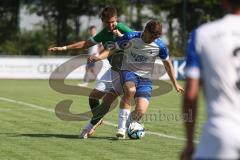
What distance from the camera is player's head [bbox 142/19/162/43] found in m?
10.3

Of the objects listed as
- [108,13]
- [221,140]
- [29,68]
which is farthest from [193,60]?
[29,68]

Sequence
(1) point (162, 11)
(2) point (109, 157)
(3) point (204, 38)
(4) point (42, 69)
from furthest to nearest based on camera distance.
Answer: (1) point (162, 11) < (4) point (42, 69) < (2) point (109, 157) < (3) point (204, 38)

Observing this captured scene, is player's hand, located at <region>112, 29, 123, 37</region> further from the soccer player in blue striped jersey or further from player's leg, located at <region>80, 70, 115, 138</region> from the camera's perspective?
player's leg, located at <region>80, 70, 115, 138</region>

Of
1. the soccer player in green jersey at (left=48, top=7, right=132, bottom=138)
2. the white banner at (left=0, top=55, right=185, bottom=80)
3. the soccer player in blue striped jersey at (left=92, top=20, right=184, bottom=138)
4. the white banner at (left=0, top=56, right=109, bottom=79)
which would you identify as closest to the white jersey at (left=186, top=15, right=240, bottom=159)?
the soccer player in blue striped jersey at (left=92, top=20, right=184, bottom=138)

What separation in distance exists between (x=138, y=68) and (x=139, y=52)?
0.85ft

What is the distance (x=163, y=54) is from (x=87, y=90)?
12.6 metres

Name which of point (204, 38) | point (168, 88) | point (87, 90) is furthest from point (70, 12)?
point (204, 38)

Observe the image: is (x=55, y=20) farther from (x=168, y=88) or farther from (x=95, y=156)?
(x=95, y=156)

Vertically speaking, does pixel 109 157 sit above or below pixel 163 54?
below

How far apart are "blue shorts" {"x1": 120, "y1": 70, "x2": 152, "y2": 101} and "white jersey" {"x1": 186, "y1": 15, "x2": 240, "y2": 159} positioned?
663 cm

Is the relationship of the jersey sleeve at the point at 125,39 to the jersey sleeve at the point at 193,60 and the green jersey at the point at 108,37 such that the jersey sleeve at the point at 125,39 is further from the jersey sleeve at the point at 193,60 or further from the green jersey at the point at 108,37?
the jersey sleeve at the point at 193,60

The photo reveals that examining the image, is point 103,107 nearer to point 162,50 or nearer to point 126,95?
point 126,95

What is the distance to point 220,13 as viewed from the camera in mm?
47000

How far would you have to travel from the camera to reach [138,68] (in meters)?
11.1
